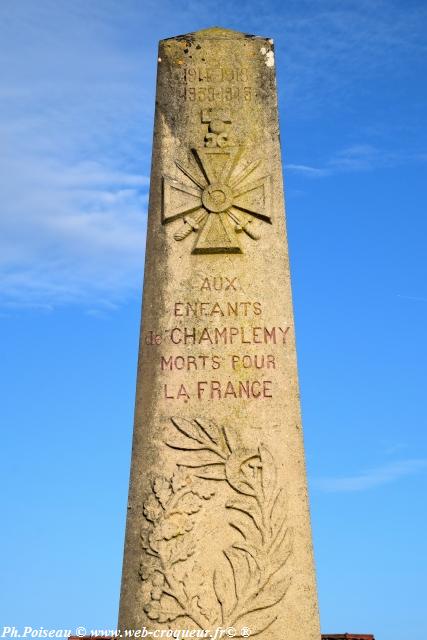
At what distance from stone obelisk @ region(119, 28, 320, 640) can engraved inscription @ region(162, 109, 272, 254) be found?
1cm

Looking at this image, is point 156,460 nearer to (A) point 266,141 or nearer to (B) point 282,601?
(B) point 282,601

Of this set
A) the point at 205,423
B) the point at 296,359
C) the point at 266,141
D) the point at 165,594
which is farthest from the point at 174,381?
the point at 266,141

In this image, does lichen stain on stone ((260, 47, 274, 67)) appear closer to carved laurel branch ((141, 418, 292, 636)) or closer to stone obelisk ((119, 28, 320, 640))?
stone obelisk ((119, 28, 320, 640))

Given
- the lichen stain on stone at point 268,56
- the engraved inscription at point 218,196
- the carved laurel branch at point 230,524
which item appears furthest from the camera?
the lichen stain on stone at point 268,56

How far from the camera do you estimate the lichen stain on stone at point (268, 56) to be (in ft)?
A: 28.3

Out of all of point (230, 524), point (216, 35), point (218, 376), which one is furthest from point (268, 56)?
point (230, 524)

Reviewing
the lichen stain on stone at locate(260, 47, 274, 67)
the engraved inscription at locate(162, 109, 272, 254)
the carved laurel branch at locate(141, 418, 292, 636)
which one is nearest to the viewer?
the carved laurel branch at locate(141, 418, 292, 636)

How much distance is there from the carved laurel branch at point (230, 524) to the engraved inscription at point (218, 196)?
1.69 m

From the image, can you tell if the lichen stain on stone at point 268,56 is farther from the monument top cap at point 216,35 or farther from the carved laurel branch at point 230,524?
the carved laurel branch at point 230,524

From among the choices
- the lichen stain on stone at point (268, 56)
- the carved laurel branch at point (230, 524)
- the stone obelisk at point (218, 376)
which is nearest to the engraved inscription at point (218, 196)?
the stone obelisk at point (218, 376)

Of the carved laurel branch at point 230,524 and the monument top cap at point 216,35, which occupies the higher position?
the monument top cap at point 216,35

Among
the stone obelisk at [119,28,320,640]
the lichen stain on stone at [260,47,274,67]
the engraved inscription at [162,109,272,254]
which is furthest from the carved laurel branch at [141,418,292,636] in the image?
the lichen stain on stone at [260,47,274,67]

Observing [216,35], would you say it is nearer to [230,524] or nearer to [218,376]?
[218,376]

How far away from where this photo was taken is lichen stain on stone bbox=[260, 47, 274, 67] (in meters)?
8.64
